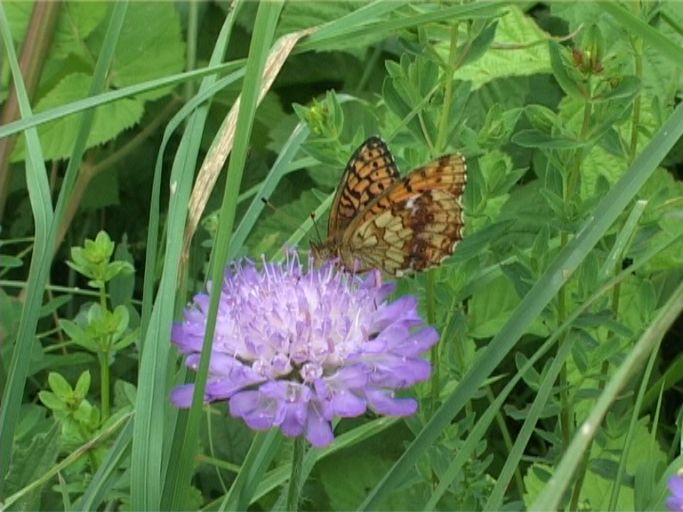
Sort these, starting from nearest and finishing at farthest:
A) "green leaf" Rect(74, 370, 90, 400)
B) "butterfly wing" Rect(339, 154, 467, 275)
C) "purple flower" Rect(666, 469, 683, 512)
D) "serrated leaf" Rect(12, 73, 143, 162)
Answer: "purple flower" Rect(666, 469, 683, 512) → "butterfly wing" Rect(339, 154, 467, 275) → "green leaf" Rect(74, 370, 90, 400) → "serrated leaf" Rect(12, 73, 143, 162)

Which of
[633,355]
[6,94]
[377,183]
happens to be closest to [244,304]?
[377,183]

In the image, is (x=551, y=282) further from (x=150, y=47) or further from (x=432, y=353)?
(x=150, y=47)

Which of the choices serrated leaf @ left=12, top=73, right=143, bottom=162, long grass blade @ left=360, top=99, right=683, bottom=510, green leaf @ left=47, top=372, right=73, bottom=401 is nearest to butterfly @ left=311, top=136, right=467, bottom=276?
long grass blade @ left=360, top=99, right=683, bottom=510

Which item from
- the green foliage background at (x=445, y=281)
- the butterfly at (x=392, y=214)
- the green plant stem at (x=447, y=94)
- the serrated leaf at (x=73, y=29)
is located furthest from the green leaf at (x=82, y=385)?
the serrated leaf at (x=73, y=29)

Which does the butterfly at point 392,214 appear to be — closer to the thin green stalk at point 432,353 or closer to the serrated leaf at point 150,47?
the thin green stalk at point 432,353

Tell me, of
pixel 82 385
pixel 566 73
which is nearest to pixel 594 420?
pixel 566 73

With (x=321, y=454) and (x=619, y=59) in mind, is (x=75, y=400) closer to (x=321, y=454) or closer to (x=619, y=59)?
(x=321, y=454)

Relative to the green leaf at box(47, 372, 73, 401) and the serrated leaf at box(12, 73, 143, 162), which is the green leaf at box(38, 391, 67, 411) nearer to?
the green leaf at box(47, 372, 73, 401)
